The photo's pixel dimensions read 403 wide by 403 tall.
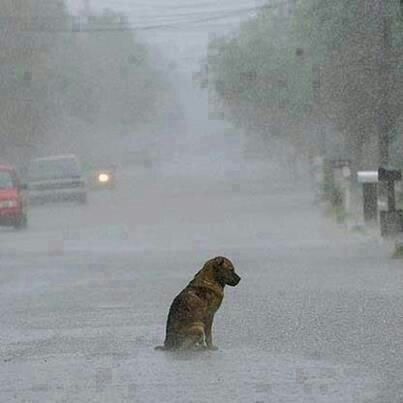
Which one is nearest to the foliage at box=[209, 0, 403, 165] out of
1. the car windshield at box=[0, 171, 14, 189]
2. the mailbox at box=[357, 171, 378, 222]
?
the mailbox at box=[357, 171, 378, 222]

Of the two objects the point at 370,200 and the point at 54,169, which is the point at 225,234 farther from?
the point at 54,169

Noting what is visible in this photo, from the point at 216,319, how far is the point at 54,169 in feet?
135

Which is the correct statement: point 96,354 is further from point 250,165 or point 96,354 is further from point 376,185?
point 250,165

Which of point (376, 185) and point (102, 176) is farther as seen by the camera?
point (102, 176)

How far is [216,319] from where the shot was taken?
1727cm

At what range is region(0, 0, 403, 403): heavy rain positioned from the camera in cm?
1313

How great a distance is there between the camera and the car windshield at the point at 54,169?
189 ft

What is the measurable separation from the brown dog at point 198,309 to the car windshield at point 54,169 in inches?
1705

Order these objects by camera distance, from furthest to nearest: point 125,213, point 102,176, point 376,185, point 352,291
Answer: point 102,176 < point 125,213 < point 376,185 < point 352,291

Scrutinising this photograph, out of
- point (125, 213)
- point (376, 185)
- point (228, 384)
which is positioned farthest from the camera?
point (125, 213)

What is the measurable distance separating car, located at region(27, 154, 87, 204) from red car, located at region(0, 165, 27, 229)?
14.0 metres

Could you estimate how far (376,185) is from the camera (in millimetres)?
36500

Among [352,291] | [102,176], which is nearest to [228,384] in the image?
[352,291]

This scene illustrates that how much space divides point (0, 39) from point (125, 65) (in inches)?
2090
